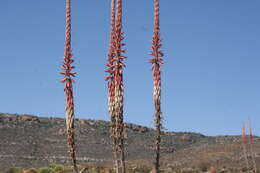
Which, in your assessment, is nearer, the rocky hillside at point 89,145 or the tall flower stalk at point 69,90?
the tall flower stalk at point 69,90

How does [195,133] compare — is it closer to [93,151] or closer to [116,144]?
[93,151]

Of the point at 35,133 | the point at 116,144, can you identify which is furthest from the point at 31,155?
the point at 116,144

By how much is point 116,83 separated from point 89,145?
250 feet

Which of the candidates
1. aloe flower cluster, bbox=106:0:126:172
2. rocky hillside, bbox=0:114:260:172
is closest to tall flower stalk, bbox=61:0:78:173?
aloe flower cluster, bbox=106:0:126:172

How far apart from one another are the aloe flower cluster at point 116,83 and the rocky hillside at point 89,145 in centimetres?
5064

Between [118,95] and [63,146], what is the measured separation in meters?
73.6

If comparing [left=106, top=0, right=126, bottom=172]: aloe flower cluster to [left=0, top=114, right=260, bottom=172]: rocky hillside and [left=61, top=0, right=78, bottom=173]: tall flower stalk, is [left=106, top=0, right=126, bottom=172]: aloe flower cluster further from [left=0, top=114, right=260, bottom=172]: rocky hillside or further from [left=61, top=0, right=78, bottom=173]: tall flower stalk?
[left=0, top=114, right=260, bottom=172]: rocky hillside

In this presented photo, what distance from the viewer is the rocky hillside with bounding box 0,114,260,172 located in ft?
236

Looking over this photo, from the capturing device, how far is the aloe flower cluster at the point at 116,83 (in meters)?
12.5

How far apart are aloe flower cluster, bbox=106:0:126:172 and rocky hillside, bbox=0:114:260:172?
50640 millimetres

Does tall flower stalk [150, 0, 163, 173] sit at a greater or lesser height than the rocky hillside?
lesser

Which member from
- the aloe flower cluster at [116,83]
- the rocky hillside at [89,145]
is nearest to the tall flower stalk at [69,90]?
the aloe flower cluster at [116,83]

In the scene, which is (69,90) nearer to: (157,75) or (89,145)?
(157,75)

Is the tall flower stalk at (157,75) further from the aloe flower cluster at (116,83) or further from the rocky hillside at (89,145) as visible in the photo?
the rocky hillside at (89,145)
